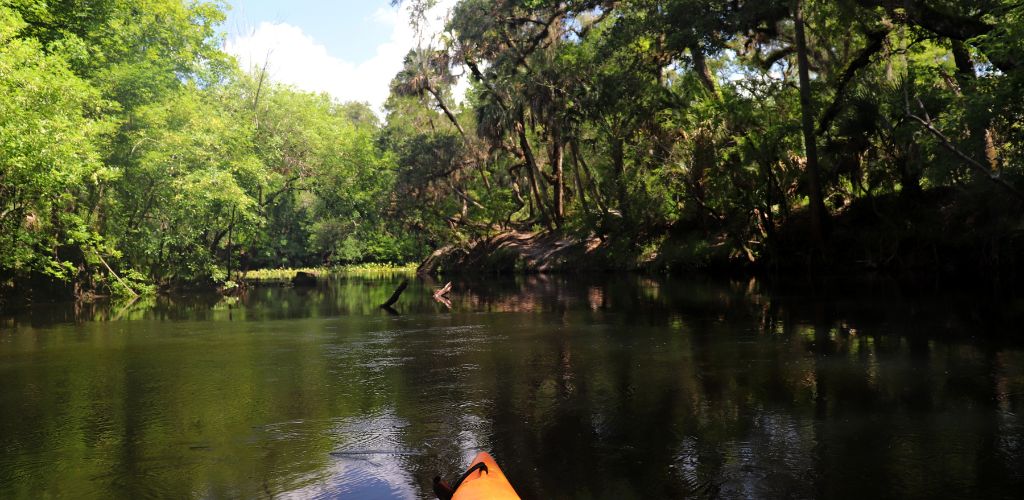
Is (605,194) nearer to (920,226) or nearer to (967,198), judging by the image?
(920,226)

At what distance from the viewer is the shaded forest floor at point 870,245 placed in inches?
987

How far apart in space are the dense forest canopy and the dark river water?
26.3ft

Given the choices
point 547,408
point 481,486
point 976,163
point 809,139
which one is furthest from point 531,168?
point 481,486

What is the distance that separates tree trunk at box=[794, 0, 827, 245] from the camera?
28419 mm

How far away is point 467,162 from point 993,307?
36939 mm

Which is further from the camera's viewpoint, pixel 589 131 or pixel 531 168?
pixel 531 168

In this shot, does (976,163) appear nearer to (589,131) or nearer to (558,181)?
(589,131)

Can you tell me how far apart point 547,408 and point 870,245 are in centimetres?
2592

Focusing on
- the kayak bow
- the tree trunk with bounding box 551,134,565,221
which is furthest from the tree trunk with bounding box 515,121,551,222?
the kayak bow

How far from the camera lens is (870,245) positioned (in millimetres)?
30156

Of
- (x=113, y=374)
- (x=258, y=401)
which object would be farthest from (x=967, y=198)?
(x=113, y=374)

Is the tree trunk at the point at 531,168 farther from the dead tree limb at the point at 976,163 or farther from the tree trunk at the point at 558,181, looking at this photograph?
the dead tree limb at the point at 976,163

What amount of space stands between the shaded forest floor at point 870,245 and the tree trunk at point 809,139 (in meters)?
0.94

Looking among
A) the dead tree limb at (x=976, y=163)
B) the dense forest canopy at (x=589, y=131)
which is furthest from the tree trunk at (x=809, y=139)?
the dead tree limb at (x=976, y=163)
